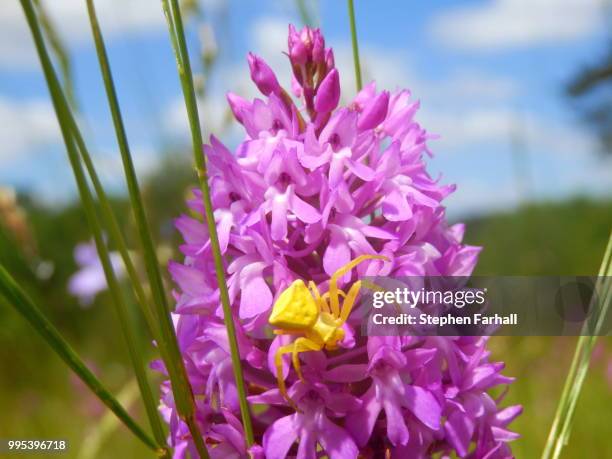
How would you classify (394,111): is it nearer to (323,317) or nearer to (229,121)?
(323,317)

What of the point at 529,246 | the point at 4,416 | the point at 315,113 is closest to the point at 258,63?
A: the point at 315,113

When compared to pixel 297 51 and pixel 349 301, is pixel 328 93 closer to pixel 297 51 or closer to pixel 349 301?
pixel 297 51

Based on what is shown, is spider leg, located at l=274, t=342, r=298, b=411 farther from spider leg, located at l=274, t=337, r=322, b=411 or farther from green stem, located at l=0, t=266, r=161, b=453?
green stem, located at l=0, t=266, r=161, b=453

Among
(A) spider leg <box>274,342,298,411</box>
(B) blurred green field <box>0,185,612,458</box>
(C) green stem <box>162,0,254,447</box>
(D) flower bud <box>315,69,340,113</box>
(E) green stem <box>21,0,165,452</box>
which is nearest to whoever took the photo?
(E) green stem <box>21,0,165,452</box>

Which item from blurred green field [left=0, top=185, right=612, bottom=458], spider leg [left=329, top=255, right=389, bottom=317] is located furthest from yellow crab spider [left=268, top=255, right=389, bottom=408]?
blurred green field [left=0, top=185, right=612, bottom=458]

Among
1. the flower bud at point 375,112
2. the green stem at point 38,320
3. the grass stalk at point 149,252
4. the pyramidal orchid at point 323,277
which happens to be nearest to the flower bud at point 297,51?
the pyramidal orchid at point 323,277

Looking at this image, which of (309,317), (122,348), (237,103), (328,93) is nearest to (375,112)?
(328,93)
